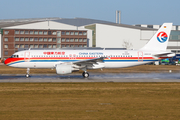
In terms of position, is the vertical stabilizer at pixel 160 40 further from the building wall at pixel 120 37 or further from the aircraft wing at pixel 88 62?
the building wall at pixel 120 37

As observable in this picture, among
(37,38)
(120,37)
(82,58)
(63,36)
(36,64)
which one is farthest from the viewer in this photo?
(120,37)

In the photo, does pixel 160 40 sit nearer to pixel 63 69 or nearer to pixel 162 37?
pixel 162 37

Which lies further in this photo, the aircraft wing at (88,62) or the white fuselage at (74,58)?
the white fuselage at (74,58)

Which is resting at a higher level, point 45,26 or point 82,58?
point 45,26

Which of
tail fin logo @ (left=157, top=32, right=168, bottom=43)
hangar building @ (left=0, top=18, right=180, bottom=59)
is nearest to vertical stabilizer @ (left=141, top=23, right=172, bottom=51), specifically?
tail fin logo @ (left=157, top=32, right=168, bottom=43)

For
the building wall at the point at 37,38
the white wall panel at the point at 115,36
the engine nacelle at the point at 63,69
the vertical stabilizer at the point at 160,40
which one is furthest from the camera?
the white wall panel at the point at 115,36
